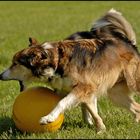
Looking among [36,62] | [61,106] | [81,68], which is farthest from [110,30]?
[61,106]

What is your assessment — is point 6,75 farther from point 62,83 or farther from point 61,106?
point 61,106

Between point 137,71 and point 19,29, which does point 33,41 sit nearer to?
point 137,71

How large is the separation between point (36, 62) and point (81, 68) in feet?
2.12

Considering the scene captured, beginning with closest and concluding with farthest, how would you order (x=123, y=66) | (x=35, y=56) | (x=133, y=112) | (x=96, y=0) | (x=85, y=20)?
1. (x=35, y=56)
2. (x=123, y=66)
3. (x=133, y=112)
4. (x=85, y=20)
5. (x=96, y=0)

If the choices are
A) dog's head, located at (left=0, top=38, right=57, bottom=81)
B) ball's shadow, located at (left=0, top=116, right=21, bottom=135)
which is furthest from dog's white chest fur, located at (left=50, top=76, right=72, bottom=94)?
ball's shadow, located at (left=0, top=116, right=21, bottom=135)

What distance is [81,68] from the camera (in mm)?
6891

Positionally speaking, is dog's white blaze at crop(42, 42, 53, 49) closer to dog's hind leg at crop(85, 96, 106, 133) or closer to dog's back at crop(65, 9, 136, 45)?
dog's hind leg at crop(85, 96, 106, 133)

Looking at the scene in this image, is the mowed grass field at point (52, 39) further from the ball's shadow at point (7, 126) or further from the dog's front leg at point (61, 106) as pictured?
the dog's front leg at point (61, 106)

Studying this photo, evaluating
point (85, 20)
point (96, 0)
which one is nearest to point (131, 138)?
point (85, 20)

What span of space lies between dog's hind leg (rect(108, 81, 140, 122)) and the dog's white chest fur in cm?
106

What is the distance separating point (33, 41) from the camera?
7145 millimetres

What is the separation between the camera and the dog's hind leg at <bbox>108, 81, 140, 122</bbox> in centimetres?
771

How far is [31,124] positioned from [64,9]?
959 inches

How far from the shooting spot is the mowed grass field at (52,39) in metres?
6.71
